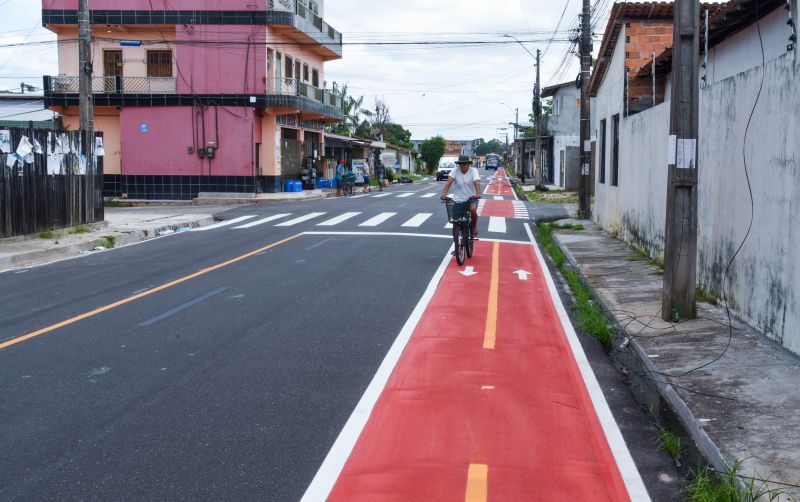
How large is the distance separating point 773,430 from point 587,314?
14.9 ft

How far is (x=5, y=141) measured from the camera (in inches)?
645

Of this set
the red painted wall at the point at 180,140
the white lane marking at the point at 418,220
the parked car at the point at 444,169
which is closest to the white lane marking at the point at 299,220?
the white lane marking at the point at 418,220

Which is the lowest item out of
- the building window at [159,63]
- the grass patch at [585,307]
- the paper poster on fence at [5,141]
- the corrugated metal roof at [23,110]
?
the grass patch at [585,307]

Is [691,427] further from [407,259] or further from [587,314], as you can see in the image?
[407,259]

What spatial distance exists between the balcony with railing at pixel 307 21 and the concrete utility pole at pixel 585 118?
18.3 metres

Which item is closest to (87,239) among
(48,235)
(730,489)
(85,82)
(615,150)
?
(48,235)

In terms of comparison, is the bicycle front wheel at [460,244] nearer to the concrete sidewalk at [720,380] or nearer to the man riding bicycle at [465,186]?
the man riding bicycle at [465,186]

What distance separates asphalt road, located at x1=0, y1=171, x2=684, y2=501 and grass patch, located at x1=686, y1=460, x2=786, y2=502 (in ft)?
1.37

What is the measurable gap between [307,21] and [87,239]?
2772cm

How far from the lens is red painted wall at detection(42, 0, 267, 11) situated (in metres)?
38.8

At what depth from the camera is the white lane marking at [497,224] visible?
71.7 ft

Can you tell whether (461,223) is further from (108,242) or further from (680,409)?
(108,242)

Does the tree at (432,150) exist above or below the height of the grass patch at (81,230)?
above

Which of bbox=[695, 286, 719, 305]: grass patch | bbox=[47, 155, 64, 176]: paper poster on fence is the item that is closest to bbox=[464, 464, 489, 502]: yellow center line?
bbox=[695, 286, 719, 305]: grass patch
